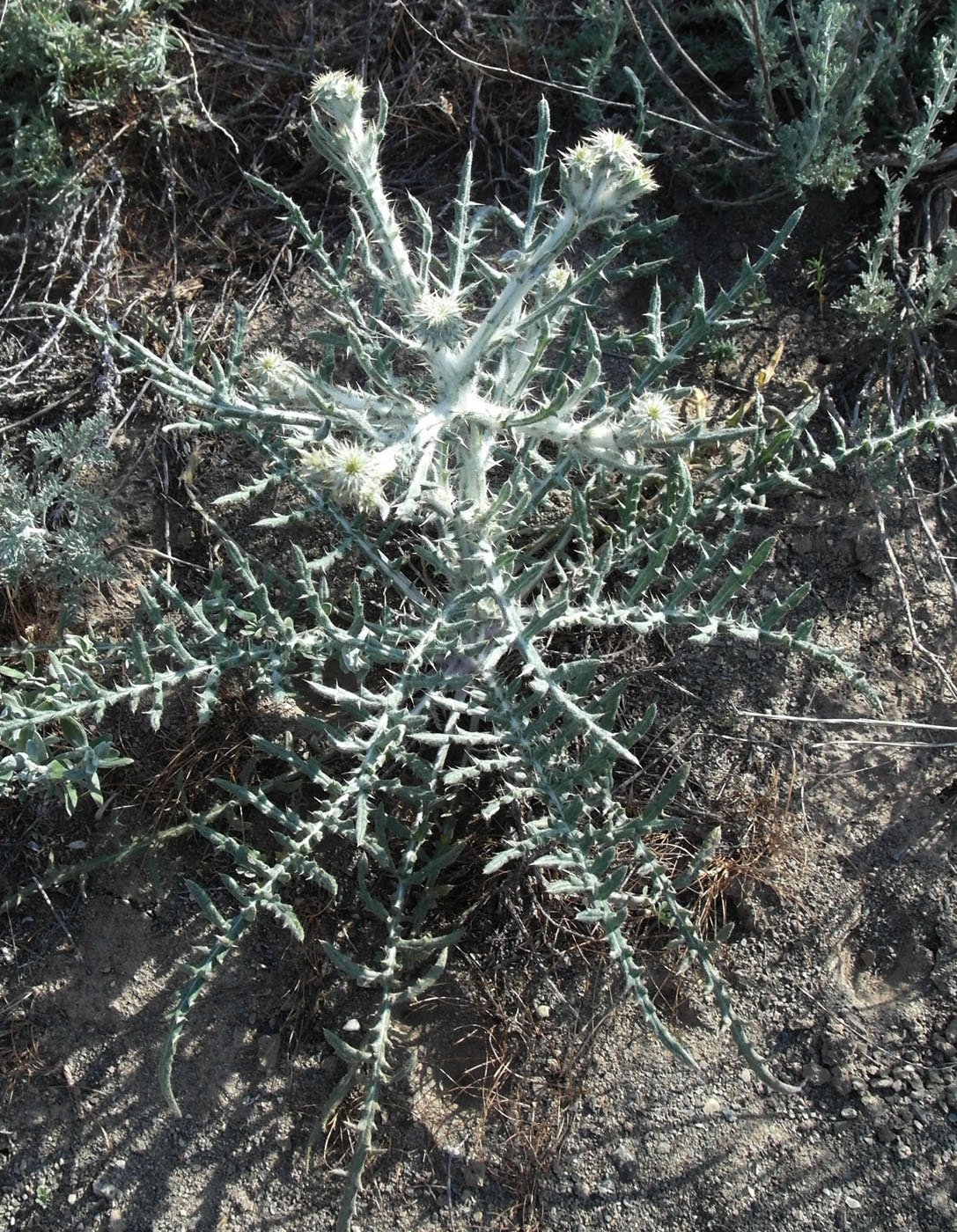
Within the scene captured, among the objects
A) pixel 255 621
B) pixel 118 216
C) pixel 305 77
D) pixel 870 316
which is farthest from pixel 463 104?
pixel 255 621

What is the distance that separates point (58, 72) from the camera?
3006 millimetres

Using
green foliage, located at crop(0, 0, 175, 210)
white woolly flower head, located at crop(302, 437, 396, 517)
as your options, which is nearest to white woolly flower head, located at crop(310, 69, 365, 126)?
white woolly flower head, located at crop(302, 437, 396, 517)

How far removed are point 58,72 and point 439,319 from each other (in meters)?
2.01

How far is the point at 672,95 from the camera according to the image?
3.09m

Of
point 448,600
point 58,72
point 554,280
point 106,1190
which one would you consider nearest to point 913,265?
point 554,280

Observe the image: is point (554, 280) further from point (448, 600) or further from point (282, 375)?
point (448, 600)

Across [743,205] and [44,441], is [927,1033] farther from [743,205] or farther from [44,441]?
[44,441]

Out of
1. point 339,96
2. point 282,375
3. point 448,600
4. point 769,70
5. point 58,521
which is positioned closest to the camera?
point 339,96

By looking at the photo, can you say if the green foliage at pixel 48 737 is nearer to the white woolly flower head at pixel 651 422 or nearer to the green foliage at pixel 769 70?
the white woolly flower head at pixel 651 422

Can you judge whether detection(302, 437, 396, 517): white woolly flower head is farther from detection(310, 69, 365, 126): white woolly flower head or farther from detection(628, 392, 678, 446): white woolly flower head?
detection(310, 69, 365, 126): white woolly flower head

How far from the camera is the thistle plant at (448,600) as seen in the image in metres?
1.95

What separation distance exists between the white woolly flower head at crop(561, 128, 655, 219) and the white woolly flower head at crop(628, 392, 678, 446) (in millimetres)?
367

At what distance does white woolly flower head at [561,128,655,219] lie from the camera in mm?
1736

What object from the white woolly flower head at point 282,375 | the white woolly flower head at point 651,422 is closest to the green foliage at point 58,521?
the white woolly flower head at point 282,375
